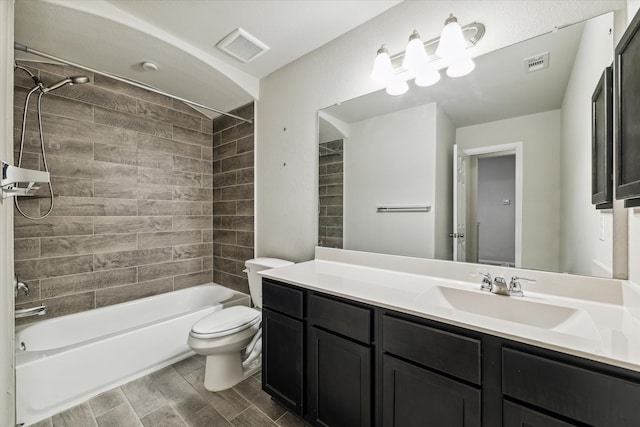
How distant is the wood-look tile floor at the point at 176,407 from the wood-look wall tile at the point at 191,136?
2.26 meters

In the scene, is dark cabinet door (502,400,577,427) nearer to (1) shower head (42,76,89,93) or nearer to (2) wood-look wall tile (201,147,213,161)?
(1) shower head (42,76,89,93)

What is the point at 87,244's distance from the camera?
2.26 m

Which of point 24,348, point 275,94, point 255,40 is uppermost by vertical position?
point 255,40

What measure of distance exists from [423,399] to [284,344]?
2.55ft

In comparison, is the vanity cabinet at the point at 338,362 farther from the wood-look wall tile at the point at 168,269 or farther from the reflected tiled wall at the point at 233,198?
the wood-look wall tile at the point at 168,269

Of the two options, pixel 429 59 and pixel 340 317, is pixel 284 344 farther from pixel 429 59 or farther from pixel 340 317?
pixel 429 59

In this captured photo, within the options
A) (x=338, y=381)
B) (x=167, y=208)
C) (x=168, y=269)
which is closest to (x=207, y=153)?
(x=167, y=208)

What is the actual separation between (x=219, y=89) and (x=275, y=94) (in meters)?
0.60

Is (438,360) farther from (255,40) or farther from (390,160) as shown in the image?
(255,40)

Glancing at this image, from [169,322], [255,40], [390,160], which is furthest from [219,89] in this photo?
[169,322]

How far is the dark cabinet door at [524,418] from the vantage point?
0.76 metres

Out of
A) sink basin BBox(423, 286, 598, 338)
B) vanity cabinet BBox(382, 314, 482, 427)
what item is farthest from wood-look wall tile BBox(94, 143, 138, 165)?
sink basin BBox(423, 286, 598, 338)

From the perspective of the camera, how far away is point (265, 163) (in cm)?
251

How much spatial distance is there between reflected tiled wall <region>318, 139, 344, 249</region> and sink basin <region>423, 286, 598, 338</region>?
2.82 feet
